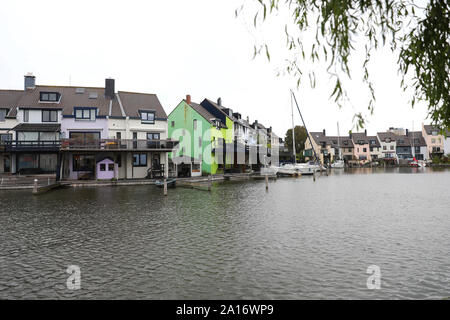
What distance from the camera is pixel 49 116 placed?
42156 millimetres

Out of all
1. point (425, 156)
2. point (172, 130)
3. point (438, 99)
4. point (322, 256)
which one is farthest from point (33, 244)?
point (425, 156)

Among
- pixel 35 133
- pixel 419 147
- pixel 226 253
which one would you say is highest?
pixel 419 147

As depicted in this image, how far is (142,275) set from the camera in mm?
8836

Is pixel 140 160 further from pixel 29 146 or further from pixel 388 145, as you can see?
pixel 388 145

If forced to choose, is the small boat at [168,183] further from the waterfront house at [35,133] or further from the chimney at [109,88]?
the chimney at [109,88]

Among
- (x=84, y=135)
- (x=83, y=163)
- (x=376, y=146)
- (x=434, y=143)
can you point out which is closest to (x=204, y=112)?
(x=84, y=135)

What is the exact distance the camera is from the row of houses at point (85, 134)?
131 ft

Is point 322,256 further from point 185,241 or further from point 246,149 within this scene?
point 246,149

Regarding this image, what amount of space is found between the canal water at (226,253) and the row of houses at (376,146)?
93.9 m

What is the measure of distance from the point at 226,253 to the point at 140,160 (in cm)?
3614

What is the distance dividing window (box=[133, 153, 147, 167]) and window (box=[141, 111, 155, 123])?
500 centimetres

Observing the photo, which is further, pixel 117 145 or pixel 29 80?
pixel 29 80

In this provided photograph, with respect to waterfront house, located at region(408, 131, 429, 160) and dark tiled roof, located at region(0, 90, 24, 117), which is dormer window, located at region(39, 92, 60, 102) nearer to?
dark tiled roof, located at region(0, 90, 24, 117)
